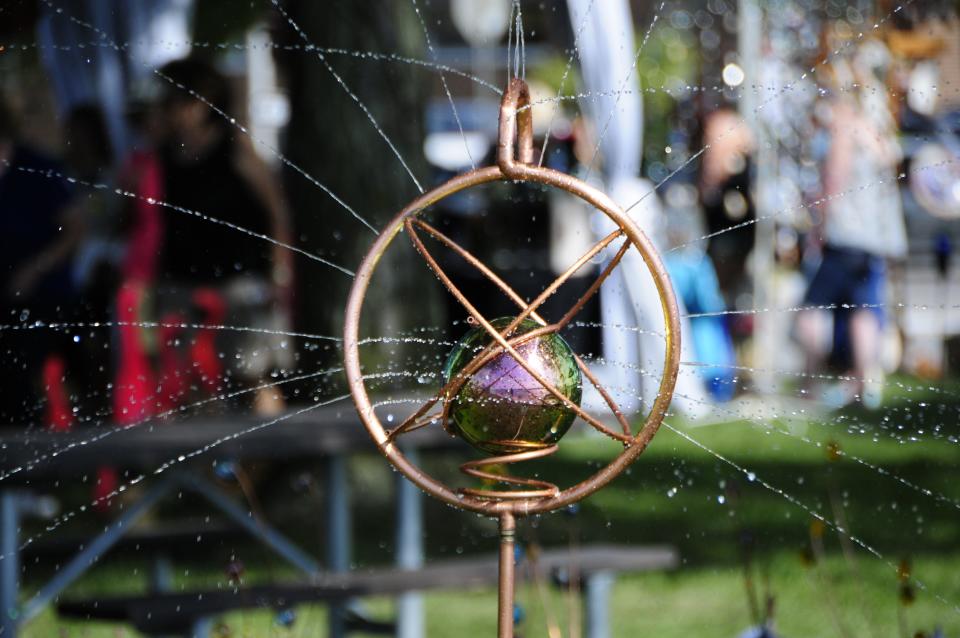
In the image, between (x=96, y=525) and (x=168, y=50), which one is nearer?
(x=96, y=525)

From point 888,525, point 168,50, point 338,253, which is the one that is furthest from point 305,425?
point 168,50

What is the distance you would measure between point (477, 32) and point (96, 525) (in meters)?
7.87

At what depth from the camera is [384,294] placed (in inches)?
221

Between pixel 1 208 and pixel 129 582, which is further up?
pixel 1 208

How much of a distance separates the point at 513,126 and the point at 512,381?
261mm

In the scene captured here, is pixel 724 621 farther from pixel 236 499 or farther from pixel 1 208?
pixel 1 208

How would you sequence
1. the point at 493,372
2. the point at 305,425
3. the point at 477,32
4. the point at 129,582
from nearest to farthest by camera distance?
1. the point at 493,372
2. the point at 305,425
3. the point at 129,582
4. the point at 477,32

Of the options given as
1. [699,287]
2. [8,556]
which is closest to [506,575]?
[8,556]

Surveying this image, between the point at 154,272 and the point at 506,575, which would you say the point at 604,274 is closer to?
the point at 506,575

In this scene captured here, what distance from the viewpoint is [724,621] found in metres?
4.43

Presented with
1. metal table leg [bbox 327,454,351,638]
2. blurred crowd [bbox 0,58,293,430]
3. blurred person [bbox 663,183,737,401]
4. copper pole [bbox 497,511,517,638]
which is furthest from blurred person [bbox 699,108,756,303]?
copper pole [bbox 497,511,517,638]

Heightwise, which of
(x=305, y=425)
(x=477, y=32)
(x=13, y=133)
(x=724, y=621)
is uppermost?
(x=477, y=32)

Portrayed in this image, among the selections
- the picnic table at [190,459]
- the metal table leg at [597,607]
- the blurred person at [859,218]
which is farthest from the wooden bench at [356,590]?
the blurred person at [859,218]

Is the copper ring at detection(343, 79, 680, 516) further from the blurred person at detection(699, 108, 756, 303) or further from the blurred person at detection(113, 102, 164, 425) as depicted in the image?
the blurred person at detection(699, 108, 756, 303)
